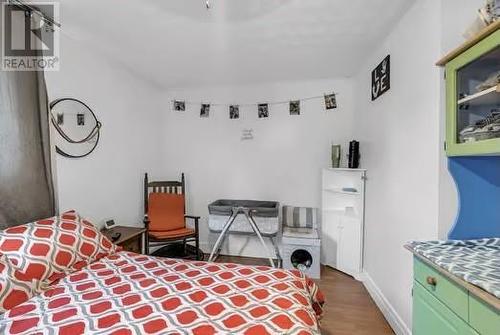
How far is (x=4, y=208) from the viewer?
170 centimetres

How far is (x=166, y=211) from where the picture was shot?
11.0 ft

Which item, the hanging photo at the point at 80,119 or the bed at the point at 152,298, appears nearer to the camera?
the bed at the point at 152,298

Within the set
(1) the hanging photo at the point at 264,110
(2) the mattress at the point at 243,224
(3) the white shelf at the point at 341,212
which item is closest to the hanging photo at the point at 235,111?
(1) the hanging photo at the point at 264,110

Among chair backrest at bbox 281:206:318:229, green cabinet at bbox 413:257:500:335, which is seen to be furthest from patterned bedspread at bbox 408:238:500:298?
chair backrest at bbox 281:206:318:229

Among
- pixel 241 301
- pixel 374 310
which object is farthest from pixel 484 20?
pixel 374 310

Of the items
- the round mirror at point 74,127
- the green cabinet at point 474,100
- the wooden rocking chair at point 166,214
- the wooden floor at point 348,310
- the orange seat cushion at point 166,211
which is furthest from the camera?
the orange seat cushion at point 166,211

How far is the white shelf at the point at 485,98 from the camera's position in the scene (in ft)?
3.78

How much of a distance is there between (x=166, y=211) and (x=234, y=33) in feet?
7.63

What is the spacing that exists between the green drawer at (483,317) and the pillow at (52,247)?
2.11 metres

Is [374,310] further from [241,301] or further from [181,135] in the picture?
[181,135]

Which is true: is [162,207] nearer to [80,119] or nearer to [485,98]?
[80,119]

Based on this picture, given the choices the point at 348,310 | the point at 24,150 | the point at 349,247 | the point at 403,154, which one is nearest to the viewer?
the point at 24,150

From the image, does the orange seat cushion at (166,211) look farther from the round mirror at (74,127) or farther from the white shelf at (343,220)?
the white shelf at (343,220)
